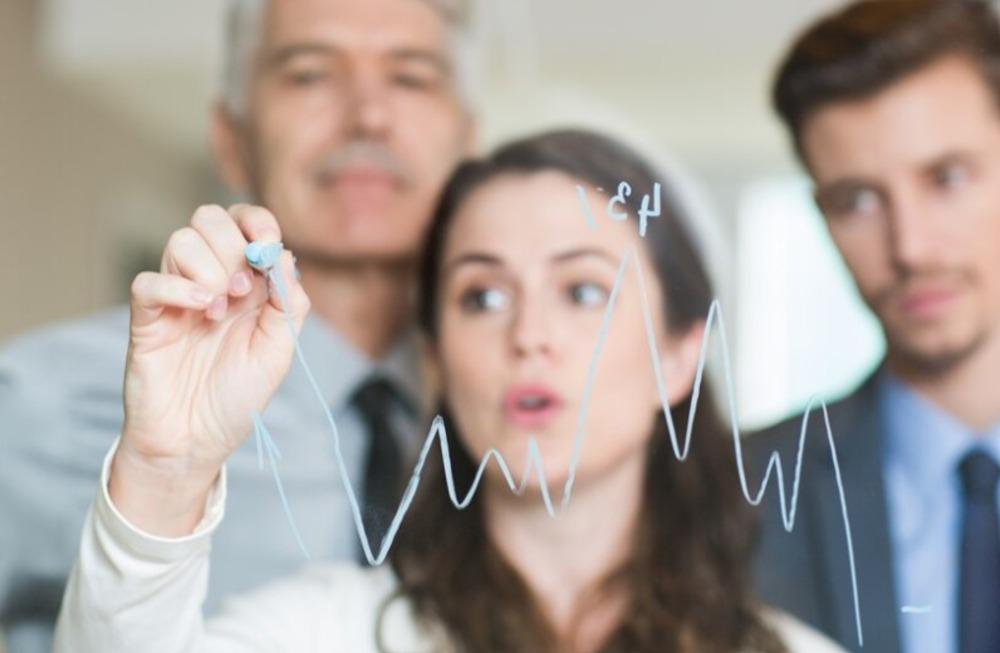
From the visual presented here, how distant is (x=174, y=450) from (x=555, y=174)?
201mm

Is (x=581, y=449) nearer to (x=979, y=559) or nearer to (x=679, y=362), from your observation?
(x=679, y=362)

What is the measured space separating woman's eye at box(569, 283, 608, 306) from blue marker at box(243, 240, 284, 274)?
0.13 metres

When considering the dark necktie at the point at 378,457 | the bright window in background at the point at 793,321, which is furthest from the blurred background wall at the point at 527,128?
the dark necktie at the point at 378,457

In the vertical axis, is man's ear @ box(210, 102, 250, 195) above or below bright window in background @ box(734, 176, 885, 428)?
above

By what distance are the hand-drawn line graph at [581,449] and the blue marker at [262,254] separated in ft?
0.16

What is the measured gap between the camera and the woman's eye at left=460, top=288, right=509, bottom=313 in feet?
1.60

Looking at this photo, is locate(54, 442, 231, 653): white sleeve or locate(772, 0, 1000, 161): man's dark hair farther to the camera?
locate(772, 0, 1000, 161): man's dark hair

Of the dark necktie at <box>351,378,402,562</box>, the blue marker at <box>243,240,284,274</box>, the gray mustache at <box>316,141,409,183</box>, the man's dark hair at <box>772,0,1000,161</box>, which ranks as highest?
the man's dark hair at <box>772,0,1000,161</box>

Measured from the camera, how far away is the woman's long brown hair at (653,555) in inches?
18.8

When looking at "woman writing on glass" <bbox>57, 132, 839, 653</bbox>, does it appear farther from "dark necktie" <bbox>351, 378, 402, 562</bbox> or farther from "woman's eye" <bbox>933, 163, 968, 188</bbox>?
"woman's eye" <bbox>933, 163, 968, 188</bbox>

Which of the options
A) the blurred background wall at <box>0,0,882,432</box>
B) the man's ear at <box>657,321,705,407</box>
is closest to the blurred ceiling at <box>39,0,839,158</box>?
the blurred background wall at <box>0,0,882,432</box>

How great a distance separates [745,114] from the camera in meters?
0.54

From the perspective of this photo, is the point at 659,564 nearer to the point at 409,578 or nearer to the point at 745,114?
the point at 409,578

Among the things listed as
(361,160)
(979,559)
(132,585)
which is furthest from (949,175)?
(132,585)
